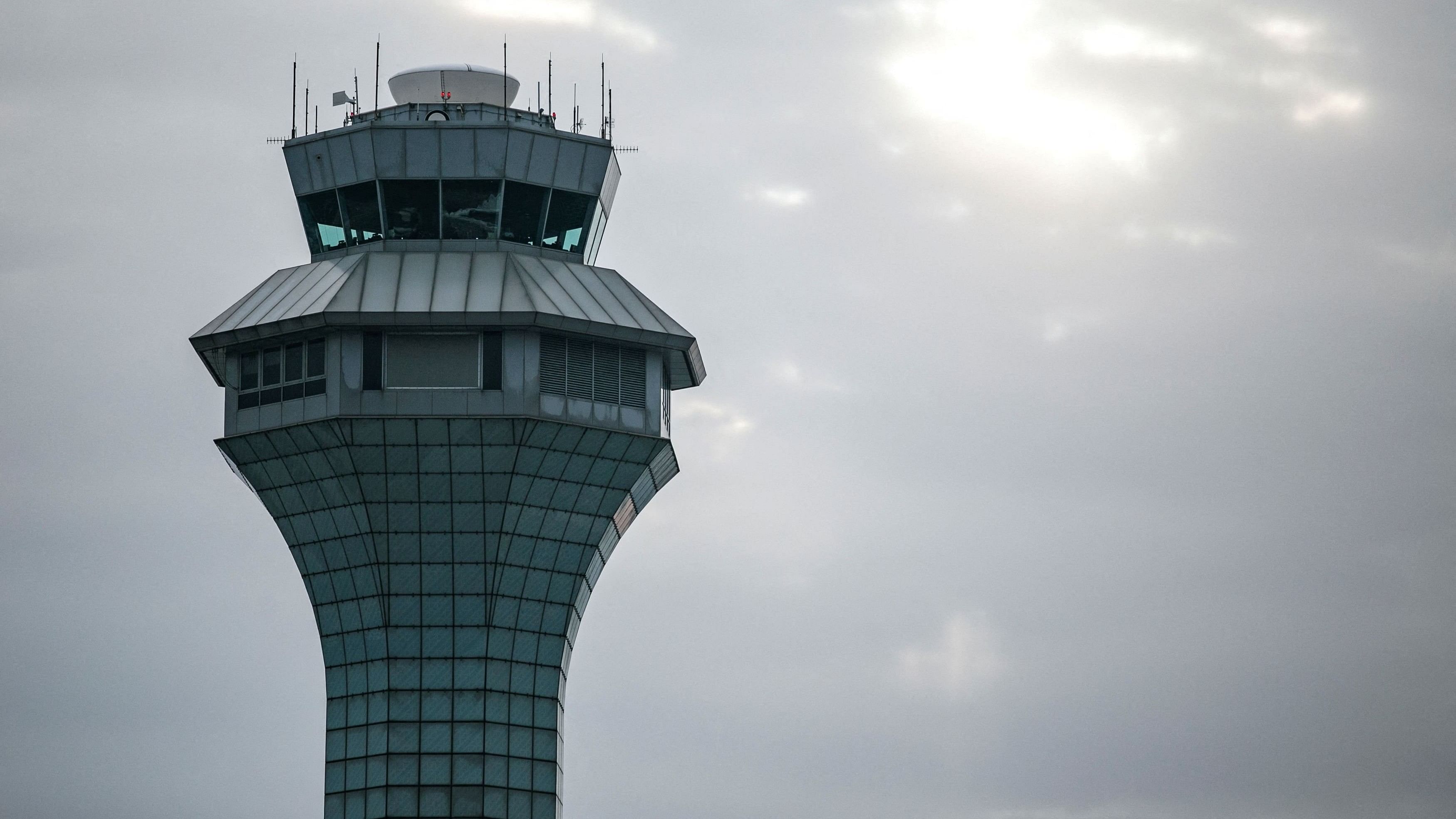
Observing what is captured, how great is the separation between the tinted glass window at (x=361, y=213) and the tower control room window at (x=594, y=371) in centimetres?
841

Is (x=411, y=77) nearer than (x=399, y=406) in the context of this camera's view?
No

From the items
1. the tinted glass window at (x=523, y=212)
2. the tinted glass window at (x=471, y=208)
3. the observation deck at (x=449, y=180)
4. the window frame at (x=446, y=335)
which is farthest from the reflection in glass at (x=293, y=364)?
the tinted glass window at (x=523, y=212)

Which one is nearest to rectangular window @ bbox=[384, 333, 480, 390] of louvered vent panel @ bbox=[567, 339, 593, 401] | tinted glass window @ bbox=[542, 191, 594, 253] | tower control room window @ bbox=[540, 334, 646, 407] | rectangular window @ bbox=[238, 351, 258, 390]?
tower control room window @ bbox=[540, 334, 646, 407]

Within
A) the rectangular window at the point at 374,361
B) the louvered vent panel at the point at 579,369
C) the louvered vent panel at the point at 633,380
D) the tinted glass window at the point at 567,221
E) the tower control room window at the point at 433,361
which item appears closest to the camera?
the rectangular window at the point at 374,361

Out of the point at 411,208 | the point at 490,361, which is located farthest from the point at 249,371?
the point at 490,361

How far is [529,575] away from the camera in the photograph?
103750 mm

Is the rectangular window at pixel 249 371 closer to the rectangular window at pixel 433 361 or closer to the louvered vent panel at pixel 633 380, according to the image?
the rectangular window at pixel 433 361

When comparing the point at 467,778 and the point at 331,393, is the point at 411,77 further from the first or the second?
the point at 467,778

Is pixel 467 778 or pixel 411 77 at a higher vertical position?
pixel 411 77

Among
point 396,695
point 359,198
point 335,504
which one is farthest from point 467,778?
point 359,198

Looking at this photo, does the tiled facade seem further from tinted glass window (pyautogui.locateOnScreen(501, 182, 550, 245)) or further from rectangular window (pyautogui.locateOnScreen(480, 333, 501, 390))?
tinted glass window (pyautogui.locateOnScreen(501, 182, 550, 245))

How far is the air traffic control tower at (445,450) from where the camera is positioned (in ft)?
334

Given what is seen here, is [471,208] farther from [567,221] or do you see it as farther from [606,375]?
[606,375]

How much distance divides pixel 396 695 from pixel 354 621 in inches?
120
